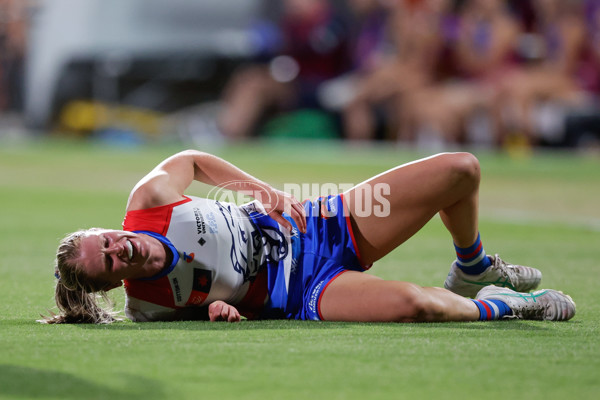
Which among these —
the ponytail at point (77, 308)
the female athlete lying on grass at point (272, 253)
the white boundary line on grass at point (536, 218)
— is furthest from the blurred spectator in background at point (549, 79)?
the ponytail at point (77, 308)

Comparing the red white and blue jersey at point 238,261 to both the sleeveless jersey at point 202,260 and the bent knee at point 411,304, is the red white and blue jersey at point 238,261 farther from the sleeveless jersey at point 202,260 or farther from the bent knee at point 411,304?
the bent knee at point 411,304

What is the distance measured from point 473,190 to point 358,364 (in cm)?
134

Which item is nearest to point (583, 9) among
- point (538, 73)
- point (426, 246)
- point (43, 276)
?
point (538, 73)

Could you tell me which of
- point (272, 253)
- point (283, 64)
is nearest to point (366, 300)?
point (272, 253)

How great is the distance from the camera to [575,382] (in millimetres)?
2947

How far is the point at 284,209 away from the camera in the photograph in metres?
4.06

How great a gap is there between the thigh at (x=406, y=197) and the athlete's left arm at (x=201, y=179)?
296mm

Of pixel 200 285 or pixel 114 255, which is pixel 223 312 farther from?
pixel 114 255

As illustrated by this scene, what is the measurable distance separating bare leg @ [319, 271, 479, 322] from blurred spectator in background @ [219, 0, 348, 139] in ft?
46.5

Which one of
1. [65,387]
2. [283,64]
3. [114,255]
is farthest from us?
[283,64]

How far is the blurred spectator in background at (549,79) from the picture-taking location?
16.1 m

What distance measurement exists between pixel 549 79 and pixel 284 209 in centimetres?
1324

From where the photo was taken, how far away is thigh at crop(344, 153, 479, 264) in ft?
13.5

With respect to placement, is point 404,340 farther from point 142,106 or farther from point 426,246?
point 142,106
